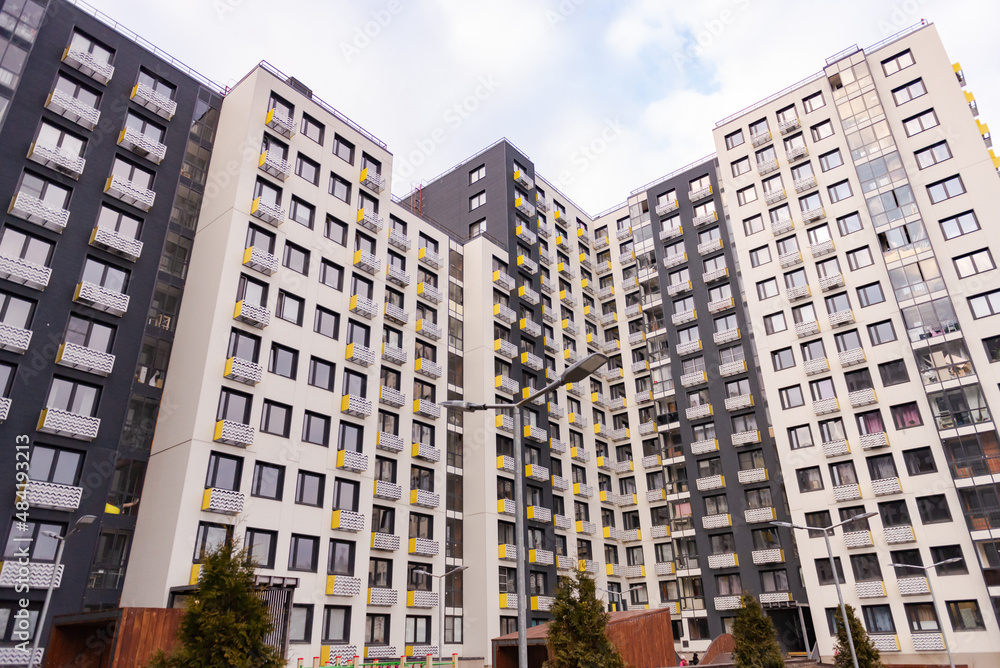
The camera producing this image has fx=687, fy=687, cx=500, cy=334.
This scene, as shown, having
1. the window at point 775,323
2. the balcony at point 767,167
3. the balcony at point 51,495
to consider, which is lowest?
the balcony at point 51,495

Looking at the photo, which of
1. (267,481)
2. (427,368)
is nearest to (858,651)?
(427,368)

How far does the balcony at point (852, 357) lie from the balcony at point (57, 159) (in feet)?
191

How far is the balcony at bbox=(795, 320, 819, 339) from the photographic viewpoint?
2381 inches

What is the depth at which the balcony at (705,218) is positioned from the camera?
241 ft

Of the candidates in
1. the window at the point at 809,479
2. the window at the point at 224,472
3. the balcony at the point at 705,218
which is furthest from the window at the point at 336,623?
the balcony at the point at 705,218

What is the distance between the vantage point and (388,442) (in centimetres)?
5138

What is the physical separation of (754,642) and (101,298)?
142ft

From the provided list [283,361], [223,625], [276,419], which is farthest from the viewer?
[283,361]

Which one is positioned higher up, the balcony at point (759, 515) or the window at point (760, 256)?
the window at point (760, 256)

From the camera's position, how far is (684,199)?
3034 inches

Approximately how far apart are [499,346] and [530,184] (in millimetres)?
21840

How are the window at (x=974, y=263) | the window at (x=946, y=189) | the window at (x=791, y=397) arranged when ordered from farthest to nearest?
1. the window at (x=791, y=397)
2. the window at (x=946, y=189)
3. the window at (x=974, y=263)

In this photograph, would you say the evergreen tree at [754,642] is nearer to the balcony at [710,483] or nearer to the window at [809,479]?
the window at [809,479]

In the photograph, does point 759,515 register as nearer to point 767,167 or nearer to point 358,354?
point 767,167
